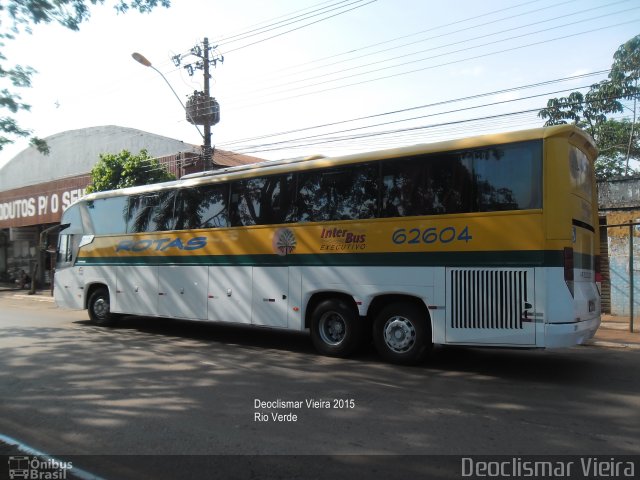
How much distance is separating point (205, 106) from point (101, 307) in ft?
30.5

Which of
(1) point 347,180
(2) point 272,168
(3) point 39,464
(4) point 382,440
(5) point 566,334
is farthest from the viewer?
(2) point 272,168

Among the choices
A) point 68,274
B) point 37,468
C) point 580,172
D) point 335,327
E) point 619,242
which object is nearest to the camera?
point 37,468

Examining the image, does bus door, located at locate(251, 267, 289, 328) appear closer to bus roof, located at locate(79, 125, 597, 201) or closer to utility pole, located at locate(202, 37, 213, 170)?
bus roof, located at locate(79, 125, 597, 201)

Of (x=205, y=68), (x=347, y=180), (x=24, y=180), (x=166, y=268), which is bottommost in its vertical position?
(x=166, y=268)

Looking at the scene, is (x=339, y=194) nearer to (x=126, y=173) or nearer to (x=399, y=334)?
(x=399, y=334)

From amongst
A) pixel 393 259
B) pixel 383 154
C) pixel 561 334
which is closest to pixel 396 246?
pixel 393 259

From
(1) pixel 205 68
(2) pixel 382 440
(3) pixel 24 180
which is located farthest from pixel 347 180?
(3) pixel 24 180

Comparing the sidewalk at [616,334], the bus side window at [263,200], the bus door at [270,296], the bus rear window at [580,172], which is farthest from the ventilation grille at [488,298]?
the sidewalk at [616,334]

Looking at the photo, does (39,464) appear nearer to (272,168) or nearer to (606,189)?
(272,168)

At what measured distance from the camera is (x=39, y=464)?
160 inches

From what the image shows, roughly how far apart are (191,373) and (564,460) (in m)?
5.12

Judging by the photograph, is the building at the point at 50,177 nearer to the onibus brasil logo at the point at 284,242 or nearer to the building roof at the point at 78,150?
the building roof at the point at 78,150

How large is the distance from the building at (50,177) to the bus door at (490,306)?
17.1 m

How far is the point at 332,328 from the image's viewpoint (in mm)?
8648
